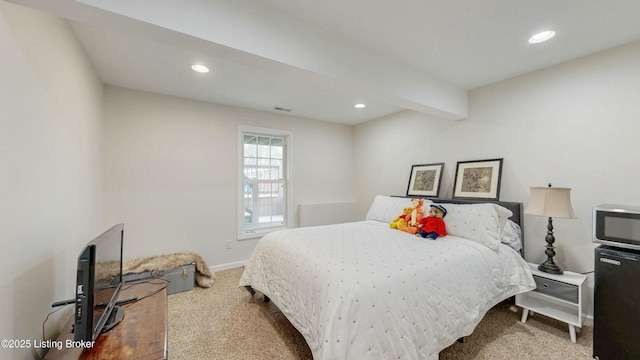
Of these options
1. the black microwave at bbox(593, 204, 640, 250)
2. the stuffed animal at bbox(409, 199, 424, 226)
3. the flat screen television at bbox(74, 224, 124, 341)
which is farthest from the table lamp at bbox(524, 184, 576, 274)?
the flat screen television at bbox(74, 224, 124, 341)

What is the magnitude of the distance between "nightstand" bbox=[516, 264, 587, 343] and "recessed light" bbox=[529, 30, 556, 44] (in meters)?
1.98

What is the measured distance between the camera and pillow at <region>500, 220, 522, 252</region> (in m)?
2.35

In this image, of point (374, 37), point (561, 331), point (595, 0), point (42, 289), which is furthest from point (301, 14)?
point (561, 331)

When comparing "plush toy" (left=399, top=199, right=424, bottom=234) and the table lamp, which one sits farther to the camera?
"plush toy" (left=399, top=199, right=424, bottom=234)

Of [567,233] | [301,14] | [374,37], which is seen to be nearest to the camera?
[301,14]

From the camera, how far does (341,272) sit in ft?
4.97

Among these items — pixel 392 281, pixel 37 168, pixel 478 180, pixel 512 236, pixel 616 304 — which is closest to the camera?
pixel 37 168

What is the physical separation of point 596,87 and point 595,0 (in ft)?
3.28

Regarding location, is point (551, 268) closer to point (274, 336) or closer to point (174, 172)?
point (274, 336)

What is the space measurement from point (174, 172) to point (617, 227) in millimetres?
4334

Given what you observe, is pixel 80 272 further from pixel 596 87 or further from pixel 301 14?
pixel 596 87

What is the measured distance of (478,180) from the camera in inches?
115

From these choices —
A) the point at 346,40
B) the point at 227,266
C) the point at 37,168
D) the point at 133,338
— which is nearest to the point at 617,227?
the point at 346,40

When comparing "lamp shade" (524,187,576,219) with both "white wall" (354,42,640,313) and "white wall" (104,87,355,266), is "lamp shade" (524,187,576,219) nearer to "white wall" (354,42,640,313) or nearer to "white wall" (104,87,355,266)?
"white wall" (354,42,640,313)
